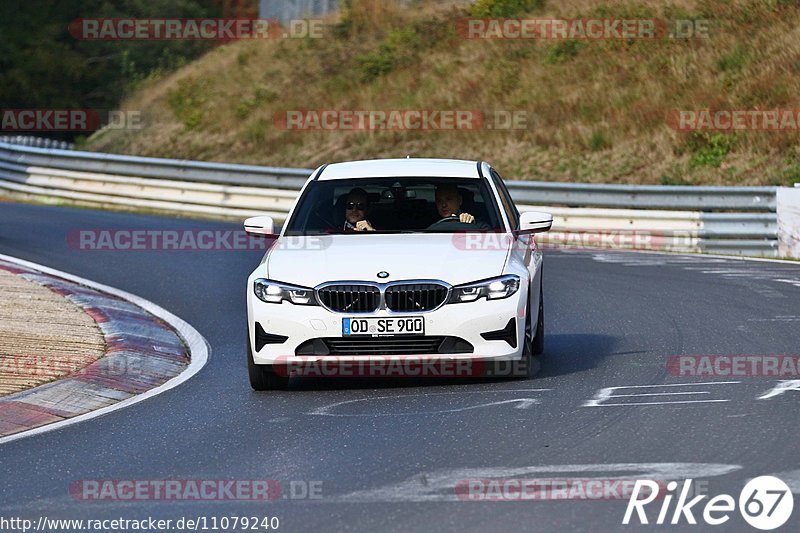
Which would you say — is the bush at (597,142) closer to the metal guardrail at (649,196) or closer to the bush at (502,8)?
the metal guardrail at (649,196)

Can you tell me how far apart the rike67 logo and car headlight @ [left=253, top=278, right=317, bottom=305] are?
3.58 metres

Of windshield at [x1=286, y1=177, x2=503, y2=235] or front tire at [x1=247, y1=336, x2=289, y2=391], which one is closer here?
front tire at [x1=247, y1=336, x2=289, y2=391]

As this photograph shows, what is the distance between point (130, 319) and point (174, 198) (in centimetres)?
1471

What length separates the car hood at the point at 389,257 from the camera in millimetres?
9844

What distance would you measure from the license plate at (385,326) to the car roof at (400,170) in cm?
182

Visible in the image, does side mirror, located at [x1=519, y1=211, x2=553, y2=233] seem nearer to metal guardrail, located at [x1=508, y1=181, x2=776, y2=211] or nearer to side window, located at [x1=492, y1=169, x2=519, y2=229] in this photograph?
side window, located at [x1=492, y1=169, x2=519, y2=229]

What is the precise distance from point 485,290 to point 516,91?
936 inches

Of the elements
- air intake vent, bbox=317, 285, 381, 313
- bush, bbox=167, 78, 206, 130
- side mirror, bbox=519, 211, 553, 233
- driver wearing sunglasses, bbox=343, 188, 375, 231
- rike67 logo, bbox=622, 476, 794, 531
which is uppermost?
bush, bbox=167, 78, 206, 130

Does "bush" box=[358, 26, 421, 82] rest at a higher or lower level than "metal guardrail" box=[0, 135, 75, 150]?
higher

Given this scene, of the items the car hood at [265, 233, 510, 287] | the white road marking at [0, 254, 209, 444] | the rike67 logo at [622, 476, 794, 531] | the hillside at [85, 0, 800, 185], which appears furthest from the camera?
the hillside at [85, 0, 800, 185]

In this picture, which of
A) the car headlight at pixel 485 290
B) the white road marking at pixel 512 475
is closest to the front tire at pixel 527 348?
the car headlight at pixel 485 290

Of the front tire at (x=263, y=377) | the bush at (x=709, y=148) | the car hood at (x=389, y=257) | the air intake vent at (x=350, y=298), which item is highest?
the bush at (x=709, y=148)

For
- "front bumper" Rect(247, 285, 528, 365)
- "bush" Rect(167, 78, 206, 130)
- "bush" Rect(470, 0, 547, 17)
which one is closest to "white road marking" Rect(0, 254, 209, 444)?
"front bumper" Rect(247, 285, 528, 365)

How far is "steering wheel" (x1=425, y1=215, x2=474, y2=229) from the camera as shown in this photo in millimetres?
10922
